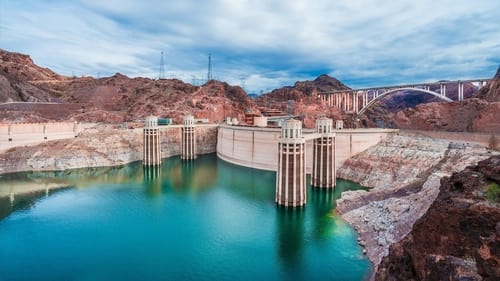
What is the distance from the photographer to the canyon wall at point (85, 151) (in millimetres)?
46156

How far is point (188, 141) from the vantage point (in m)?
60.4

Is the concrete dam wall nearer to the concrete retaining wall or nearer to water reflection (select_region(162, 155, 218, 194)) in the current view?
water reflection (select_region(162, 155, 218, 194))

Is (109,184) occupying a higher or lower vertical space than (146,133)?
lower

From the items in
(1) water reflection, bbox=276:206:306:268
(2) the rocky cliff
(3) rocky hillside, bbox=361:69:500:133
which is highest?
(3) rocky hillside, bbox=361:69:500:133

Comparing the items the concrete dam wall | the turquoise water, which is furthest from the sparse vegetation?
the concrete dam wall

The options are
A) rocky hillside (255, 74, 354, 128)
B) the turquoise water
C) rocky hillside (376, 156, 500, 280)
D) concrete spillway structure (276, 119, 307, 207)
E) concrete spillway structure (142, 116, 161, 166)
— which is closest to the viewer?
rocky hillside (376, 156, 500, 280)

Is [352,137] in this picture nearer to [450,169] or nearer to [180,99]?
[450,169]

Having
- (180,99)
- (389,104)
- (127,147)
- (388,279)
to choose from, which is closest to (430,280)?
(388,279)

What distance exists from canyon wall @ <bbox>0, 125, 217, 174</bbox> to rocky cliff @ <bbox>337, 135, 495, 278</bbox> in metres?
34.8

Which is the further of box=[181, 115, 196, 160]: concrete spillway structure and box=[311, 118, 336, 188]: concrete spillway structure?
box=[181, 115, 196, 160]: concrete spillway structure

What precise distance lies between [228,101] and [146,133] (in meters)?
34.6

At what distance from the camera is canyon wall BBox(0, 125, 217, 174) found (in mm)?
46156

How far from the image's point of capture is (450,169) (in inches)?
1132

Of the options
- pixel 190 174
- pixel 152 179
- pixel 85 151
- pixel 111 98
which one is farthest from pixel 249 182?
pixel 111 98
